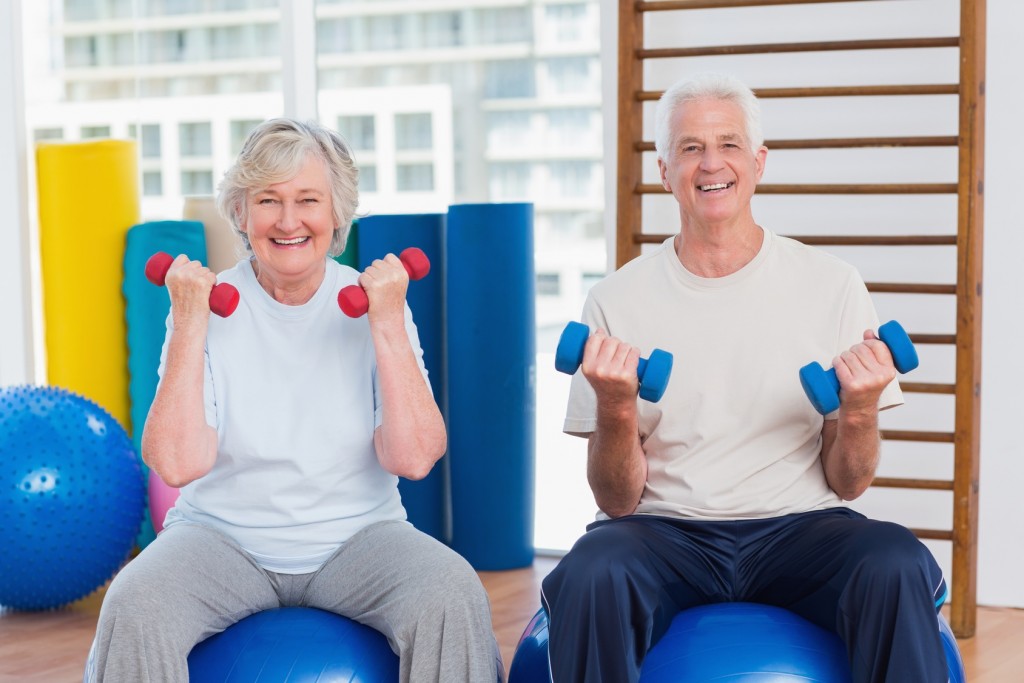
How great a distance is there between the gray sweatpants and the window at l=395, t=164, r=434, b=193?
82.0 inches

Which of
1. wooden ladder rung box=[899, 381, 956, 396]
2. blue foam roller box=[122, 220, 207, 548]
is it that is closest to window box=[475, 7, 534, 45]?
blue foam roller box=[122, 220, 207, 548]

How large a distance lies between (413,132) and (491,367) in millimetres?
897

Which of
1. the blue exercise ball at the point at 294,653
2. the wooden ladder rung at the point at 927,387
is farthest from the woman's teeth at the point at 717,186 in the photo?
→ the wooden ladder rung at the point at 927,387

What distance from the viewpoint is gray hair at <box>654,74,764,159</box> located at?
2037 mm

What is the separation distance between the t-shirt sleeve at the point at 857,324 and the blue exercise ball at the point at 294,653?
807 millimetres

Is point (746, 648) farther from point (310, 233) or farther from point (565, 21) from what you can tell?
point (565, 21)

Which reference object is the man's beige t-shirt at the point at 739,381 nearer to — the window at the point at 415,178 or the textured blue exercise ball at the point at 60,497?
the textured blue exercise ball at the point at 60,497

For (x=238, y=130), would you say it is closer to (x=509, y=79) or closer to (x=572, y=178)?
(x=509, y=79)

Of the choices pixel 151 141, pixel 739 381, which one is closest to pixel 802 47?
pixel 739 381

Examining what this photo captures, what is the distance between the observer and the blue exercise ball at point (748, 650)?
173 centimetres

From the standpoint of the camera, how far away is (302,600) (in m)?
1.99

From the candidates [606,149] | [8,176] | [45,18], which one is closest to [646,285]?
[606,149]

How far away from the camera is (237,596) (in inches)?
75.0

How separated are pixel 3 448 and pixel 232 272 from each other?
4.00 ft
